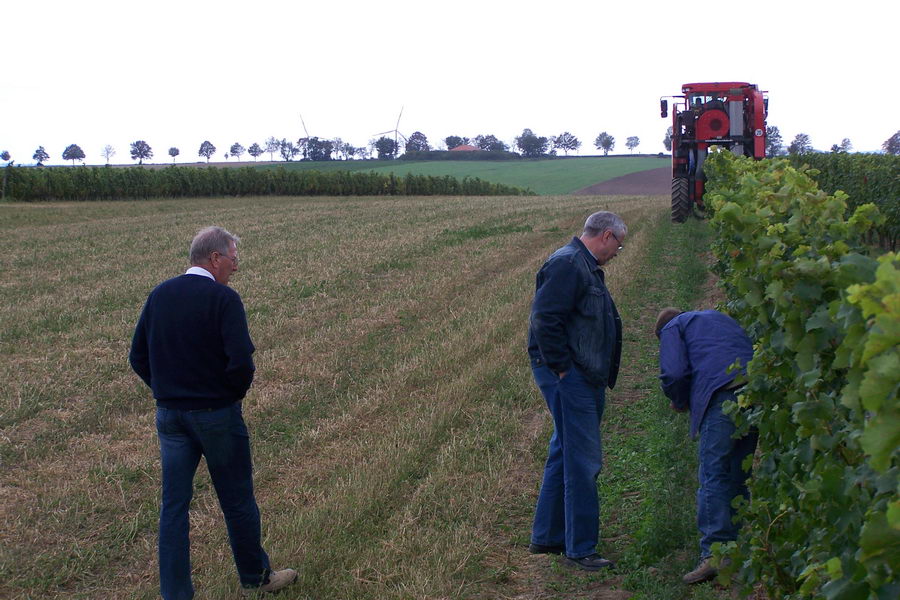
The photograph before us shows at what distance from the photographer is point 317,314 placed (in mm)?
11438

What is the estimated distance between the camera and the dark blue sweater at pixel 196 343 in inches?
174

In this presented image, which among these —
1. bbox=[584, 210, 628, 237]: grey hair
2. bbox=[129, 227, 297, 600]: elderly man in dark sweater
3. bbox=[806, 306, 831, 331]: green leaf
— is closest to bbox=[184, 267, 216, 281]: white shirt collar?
bbox=[129, 227, 297, 600]: elderly man in dark sweater

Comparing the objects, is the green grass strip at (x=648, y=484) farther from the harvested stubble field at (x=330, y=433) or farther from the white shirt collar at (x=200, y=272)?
the white shirt collar at (x=200, y=272)

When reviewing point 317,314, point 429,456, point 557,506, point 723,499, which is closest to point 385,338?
point 317,314

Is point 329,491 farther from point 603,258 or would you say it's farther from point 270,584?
point 603,258

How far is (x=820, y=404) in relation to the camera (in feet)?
9.79

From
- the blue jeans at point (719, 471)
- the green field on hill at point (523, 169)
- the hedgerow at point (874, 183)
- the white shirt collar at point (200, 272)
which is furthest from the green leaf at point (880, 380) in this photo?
the green field on hill at point (523, 169)

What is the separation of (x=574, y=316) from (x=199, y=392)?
2075 millimetres

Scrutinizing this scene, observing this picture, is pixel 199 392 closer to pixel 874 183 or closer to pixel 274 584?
pixel 274 584

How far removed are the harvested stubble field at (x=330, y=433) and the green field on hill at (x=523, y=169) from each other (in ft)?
160

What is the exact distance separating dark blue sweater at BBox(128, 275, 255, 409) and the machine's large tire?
16240 millimetres

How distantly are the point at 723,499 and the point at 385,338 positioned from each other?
20.0ft

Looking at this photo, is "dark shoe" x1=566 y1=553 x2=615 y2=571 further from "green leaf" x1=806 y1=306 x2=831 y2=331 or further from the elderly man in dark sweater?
"green leaf" x1=806 y1=306 x2=831 y2=331

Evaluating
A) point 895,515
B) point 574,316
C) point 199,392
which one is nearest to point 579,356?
point 574,316
